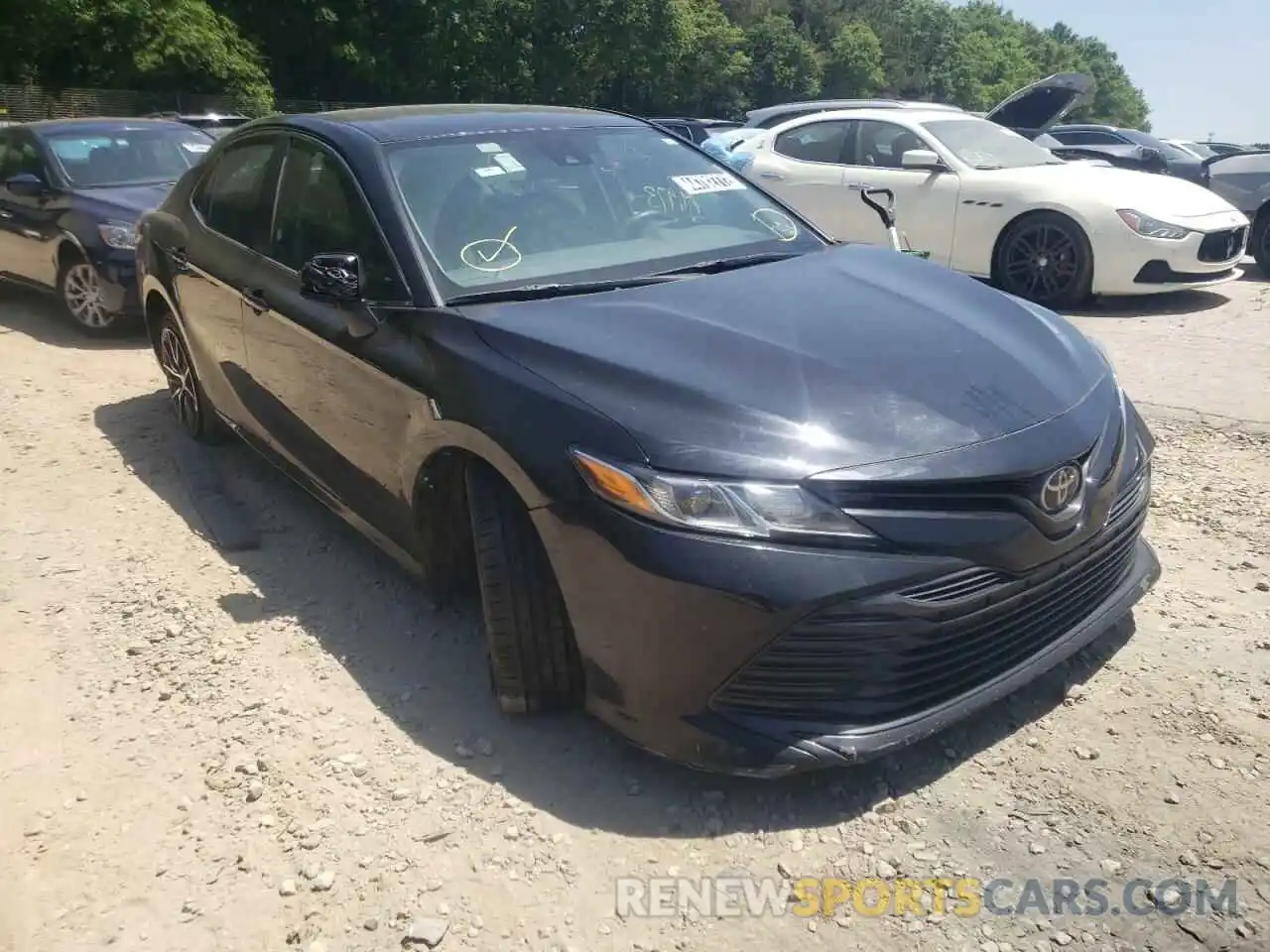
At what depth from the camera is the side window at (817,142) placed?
364 inches

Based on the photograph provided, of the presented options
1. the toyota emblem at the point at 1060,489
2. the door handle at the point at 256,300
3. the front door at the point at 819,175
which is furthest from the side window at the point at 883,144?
the toyota emblem at the point at 1060,489

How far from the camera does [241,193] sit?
15.0 ft

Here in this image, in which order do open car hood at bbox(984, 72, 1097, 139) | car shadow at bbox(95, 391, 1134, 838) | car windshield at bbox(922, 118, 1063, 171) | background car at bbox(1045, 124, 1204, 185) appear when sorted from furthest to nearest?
background car at bbox(1045, 124, 1204, 185), open car hood at bbox(984, 72, 1097, 139), car windshield at bbox(922, 118, 1063, 171), car shadow at bbox(95, 391, 1134, 838)

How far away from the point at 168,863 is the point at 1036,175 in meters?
7.71

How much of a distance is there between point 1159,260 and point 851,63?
69687 mm

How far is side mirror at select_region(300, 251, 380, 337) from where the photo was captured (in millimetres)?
3320

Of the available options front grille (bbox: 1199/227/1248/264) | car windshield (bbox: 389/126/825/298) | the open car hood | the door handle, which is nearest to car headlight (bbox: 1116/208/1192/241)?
front grille (bbox: 1199/227/1248/264)

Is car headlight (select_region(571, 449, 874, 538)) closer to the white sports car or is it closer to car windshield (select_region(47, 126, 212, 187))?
the white sports car

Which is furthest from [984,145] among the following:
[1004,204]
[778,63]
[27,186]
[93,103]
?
[778,63]

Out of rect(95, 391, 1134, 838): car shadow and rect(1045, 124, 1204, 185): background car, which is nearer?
rect(95, 391, 1134, 838): car shadow

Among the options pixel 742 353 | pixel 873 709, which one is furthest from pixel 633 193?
pixel 873 709

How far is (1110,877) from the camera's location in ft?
8.08

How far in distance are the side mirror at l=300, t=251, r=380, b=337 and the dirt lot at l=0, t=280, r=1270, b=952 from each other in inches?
40.9

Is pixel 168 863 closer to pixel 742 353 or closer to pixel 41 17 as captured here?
pixel 742 353
